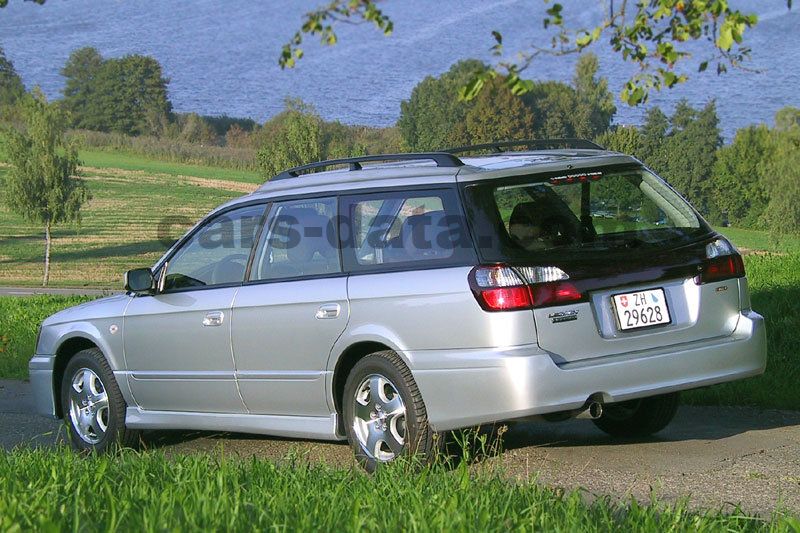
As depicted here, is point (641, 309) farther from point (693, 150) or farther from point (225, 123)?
point (225, 123)

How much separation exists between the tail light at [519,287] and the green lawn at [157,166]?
81.5m

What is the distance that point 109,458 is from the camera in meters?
6.23

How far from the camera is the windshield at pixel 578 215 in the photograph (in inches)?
259

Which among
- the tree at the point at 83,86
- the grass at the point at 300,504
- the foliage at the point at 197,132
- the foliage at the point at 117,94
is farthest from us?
the tree at the point at 83,86

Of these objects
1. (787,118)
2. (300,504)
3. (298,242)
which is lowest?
(300,504)

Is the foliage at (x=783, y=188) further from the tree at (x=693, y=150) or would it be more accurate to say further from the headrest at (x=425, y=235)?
the headrest at (x=425, y=235)

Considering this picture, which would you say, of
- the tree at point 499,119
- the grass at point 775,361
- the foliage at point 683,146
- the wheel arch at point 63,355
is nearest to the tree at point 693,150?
the foliage at point 683,146

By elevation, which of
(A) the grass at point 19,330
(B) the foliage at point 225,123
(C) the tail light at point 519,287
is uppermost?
(B) the foliage at point 225,123

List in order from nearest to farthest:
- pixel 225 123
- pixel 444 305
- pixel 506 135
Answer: pixel 444 305
pixel 506 135
pixel 225 123

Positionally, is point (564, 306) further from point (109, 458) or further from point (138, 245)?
point (138, 245)

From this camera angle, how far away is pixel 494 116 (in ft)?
270

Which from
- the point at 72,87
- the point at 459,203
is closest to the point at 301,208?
the point at 459,203

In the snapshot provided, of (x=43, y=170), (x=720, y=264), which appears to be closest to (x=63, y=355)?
(x=720, y=264)

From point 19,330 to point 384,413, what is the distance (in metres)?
13.3
